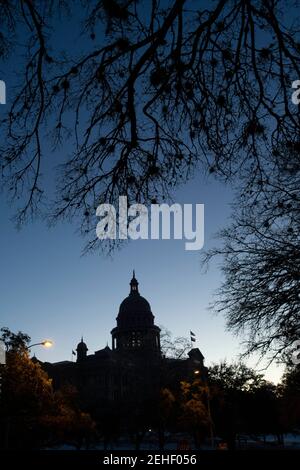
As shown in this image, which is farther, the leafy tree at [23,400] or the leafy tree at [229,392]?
the leafy tree at [229,392]

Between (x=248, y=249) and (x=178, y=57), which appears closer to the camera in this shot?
(x=178, y=57)

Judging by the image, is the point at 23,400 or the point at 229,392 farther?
the point at 229,392

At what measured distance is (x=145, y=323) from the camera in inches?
4604

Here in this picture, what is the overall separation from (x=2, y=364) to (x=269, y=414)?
50408 millimetres

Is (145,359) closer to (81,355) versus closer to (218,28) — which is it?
(218,28)

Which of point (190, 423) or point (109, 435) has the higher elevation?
point (190, 423)

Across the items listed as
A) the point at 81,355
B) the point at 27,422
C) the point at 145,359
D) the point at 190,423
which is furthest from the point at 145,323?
the point at 27,422

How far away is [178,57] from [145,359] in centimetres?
4994

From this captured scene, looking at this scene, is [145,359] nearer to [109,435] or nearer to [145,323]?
[109,435]

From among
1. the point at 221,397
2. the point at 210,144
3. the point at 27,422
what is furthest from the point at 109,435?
the point at 210,144

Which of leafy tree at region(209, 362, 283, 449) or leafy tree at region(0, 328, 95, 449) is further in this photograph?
leafy tree at region(209, 362, 283, 449)

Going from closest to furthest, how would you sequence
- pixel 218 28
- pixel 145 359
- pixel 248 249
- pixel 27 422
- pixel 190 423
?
1. pixel 218 28
2. pixel 248 249
3. pixel 27 422
4. pixel 190 423
5. pixel 145 359
